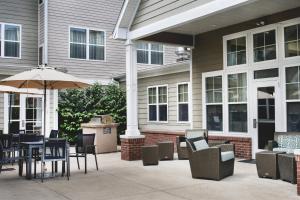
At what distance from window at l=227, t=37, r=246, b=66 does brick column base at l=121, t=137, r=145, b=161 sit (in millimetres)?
3473

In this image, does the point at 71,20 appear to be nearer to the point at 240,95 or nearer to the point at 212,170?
the point at 240,95

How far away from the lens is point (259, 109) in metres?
9.80

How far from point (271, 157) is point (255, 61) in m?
3.47

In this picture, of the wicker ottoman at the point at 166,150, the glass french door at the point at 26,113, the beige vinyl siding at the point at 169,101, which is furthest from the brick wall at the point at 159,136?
the glass french door at the point at 26,113

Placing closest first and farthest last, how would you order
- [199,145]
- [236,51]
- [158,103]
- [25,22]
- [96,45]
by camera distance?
1. [199,145]
2. [236,51]
3. [158,103]
4. [25,22]
5. [96,45]

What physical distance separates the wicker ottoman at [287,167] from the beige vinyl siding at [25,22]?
12367 millimetres

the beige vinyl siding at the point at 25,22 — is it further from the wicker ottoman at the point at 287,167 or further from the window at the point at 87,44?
the wicker ottoman at the point at 287,167

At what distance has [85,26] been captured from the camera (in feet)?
55.6

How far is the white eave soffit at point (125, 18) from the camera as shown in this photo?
10.4 m

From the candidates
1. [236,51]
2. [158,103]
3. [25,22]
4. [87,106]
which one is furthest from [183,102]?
[25,22]

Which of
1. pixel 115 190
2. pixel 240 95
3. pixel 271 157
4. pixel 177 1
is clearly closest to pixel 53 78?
pixel 115 190

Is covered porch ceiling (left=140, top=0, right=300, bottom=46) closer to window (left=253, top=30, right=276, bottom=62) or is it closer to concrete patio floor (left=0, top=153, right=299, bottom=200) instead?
window (left=253, top=30, right=276, bottom=62)

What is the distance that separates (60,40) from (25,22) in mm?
1851

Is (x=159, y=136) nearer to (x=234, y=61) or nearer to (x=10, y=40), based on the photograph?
(x=234, y=61)
